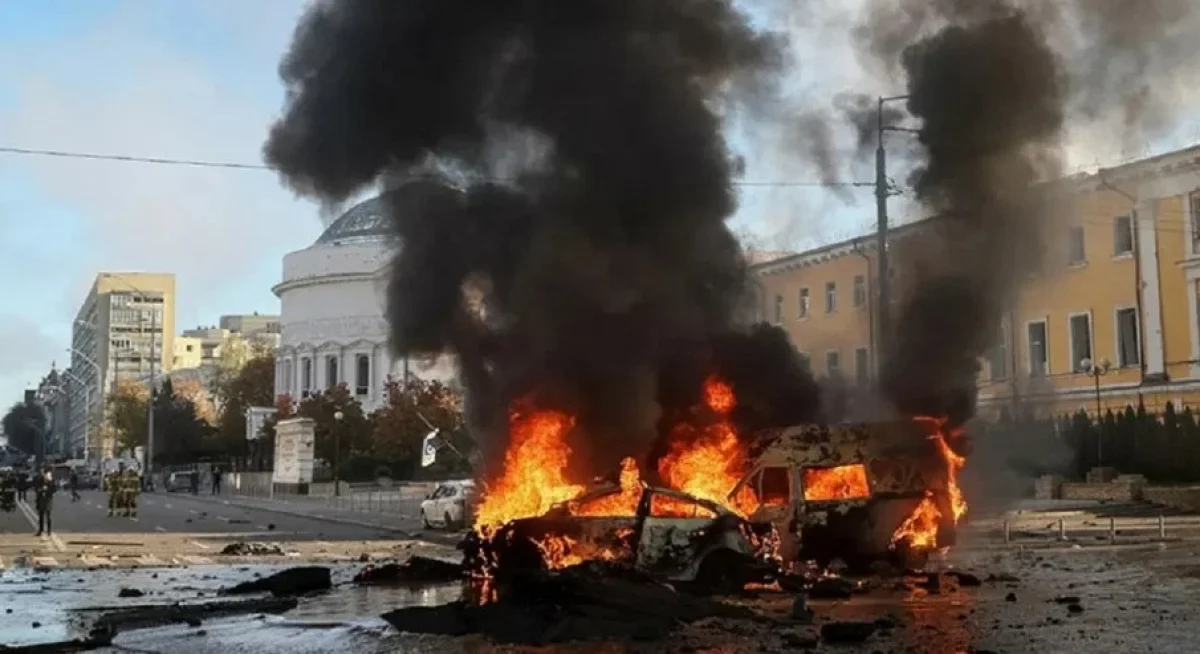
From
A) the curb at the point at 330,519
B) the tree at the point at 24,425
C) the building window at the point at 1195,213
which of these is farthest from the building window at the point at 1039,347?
the tree at the point at 24,425

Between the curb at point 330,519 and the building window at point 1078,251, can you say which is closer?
the curb at point 330,519

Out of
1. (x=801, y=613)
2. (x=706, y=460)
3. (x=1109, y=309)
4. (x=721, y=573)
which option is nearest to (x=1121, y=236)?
(x=1109, y=309)

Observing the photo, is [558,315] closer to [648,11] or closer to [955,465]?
[648,11]

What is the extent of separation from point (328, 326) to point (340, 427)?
30.1m

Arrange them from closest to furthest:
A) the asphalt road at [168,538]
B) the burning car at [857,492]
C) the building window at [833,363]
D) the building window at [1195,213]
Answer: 1. the burning car at [857,492]
2. the asphalt road at [168,538]
3. the building window at [833,363]
4. the building window at [1195,213]

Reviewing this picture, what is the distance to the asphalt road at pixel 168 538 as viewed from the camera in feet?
71.5

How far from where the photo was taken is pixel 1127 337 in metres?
43.5

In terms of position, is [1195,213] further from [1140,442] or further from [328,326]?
[328,326]

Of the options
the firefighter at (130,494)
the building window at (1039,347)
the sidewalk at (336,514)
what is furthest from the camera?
the building window at (1039,347)

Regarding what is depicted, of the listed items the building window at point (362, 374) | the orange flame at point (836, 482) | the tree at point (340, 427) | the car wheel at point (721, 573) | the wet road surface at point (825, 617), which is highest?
the building window at point (362, 374)

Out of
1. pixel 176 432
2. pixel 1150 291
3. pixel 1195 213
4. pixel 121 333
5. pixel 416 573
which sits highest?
pixel 121 333

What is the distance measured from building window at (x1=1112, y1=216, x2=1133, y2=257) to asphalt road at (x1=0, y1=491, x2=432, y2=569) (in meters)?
27.1

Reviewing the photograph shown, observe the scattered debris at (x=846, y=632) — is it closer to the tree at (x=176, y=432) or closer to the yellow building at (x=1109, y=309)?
the yellow building at (x=1109, y=309)

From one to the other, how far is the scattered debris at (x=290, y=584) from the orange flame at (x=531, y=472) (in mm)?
2227
